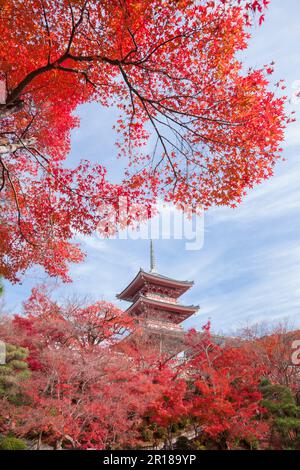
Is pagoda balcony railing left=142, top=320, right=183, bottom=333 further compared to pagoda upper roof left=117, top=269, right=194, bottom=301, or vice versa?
pagoda upper roof left=117, top=269, right=194, bottom=301

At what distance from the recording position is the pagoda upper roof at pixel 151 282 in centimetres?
2642

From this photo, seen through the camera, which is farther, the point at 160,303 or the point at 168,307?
the point at 168,307

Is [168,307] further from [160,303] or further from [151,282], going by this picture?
[151,282]

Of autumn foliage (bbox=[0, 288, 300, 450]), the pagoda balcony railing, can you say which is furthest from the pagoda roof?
autumn foliage (bbox=[0, 288, 300, 450])

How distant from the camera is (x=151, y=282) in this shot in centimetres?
2727

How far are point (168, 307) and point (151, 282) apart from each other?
2.53m

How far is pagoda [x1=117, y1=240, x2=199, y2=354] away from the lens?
24406 millimetres

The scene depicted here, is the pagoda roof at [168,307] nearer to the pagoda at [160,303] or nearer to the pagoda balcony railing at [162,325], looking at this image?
the pagoda at [160,303]

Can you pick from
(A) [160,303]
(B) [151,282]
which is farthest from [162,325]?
(B) [151,282]

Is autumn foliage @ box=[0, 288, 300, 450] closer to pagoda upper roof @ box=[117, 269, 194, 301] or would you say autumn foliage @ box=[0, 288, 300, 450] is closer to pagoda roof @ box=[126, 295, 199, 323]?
pagoda roof @ box=[126, 295, 199, 323]

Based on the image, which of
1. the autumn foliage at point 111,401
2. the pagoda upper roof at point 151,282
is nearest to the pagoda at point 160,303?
the pagoda upper roof at point 151,282

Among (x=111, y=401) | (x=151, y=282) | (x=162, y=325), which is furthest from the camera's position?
(x=151, y=282)

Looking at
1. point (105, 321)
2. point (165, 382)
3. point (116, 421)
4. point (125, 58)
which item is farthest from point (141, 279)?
point (125, 58)

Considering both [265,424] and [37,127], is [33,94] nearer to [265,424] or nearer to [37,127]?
[37,127]
